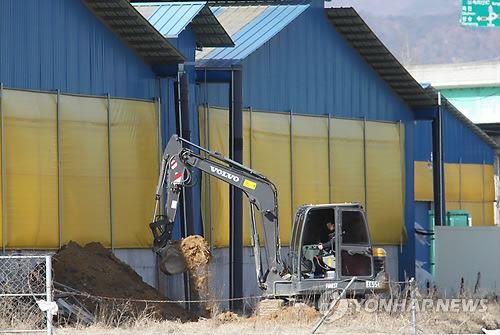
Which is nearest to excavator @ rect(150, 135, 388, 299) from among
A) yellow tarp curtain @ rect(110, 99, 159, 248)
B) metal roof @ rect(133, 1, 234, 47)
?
yellow tarp curtain @ rect(110, 99, 159, 248)

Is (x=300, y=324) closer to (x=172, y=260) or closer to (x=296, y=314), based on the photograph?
(x=296, y=314)

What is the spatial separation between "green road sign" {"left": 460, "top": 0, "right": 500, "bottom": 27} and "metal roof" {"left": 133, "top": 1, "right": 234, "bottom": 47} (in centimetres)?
2103

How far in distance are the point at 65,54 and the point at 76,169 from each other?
2.68m

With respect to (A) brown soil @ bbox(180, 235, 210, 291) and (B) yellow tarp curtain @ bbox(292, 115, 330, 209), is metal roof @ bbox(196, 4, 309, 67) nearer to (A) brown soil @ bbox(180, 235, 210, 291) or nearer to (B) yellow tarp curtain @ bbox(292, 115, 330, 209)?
(B) yellow tarp curtain @ bbox(292, 115, 330, 209)

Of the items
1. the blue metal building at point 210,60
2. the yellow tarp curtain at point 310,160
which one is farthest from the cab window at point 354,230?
the yellow tarp curtain at point 310,160

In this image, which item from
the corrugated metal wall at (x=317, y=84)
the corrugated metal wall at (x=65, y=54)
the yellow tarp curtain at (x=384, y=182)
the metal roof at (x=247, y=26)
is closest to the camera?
the corrugated metal wall at (x=65, y=54)

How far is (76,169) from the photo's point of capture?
33.6 metres

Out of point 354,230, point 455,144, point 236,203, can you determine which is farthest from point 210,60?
point 455,144

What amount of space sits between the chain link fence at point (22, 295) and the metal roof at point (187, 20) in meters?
7.69

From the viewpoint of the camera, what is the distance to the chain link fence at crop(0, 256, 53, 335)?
2725 cm

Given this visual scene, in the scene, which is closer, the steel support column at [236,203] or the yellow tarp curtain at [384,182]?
the steel support column at [236,203]

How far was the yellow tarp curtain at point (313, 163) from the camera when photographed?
3794 cm

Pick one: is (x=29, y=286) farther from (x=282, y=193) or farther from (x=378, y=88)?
(x=378, y=88)

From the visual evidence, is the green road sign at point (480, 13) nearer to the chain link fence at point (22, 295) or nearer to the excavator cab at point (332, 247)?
the excavator cab at point (332, 247)
